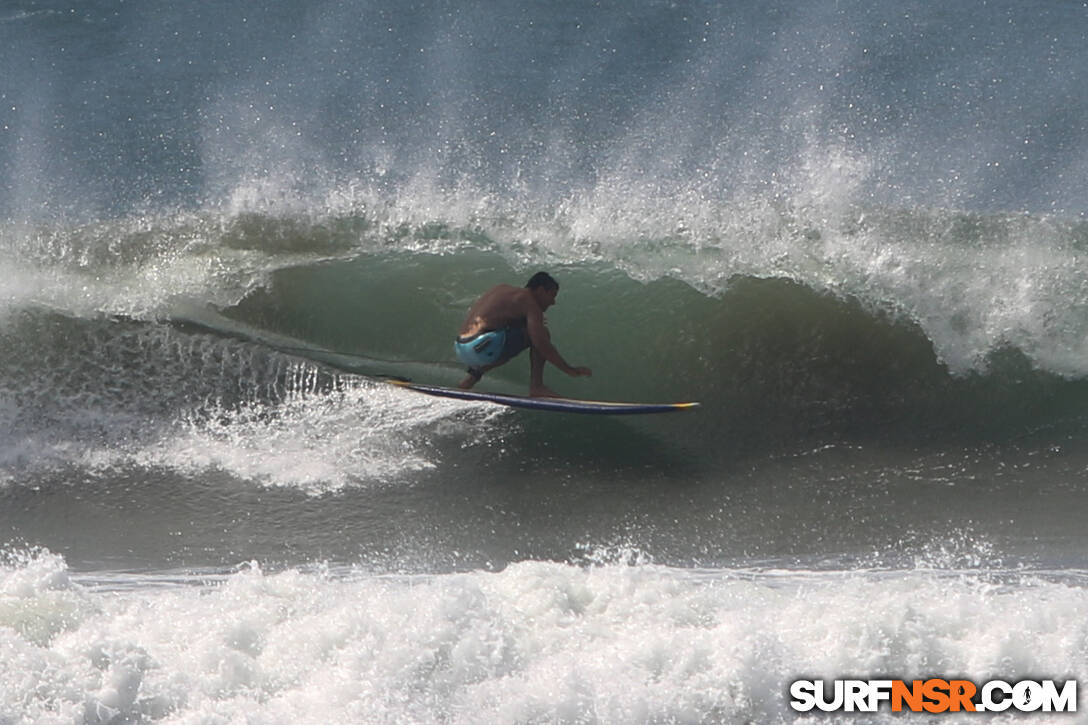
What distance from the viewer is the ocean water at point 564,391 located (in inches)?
272

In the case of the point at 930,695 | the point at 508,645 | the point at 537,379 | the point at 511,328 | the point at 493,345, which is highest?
the point at 511,328

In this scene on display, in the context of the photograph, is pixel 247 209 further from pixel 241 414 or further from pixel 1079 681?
pixel 1079 681

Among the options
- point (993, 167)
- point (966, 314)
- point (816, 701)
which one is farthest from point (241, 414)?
point (993, 167)

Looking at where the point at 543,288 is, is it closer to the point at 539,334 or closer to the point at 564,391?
the point at 539,334

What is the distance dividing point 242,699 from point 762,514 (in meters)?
3.39

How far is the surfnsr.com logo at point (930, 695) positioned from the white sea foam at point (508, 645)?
0.21 ft

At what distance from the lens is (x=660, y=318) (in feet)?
31.2

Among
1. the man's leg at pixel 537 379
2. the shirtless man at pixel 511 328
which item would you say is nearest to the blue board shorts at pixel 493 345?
the shirtless man at pixel 511 328

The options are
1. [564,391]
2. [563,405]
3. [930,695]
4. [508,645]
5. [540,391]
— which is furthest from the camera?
[564,391]

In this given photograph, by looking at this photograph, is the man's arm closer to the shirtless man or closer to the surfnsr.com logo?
the shirtless man

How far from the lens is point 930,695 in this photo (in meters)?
6.66

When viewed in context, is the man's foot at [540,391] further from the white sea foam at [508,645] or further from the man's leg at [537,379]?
the white sea foam at [508,645]

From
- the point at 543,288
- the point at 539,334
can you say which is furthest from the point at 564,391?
the point at 543,288

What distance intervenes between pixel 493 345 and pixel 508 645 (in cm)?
218
